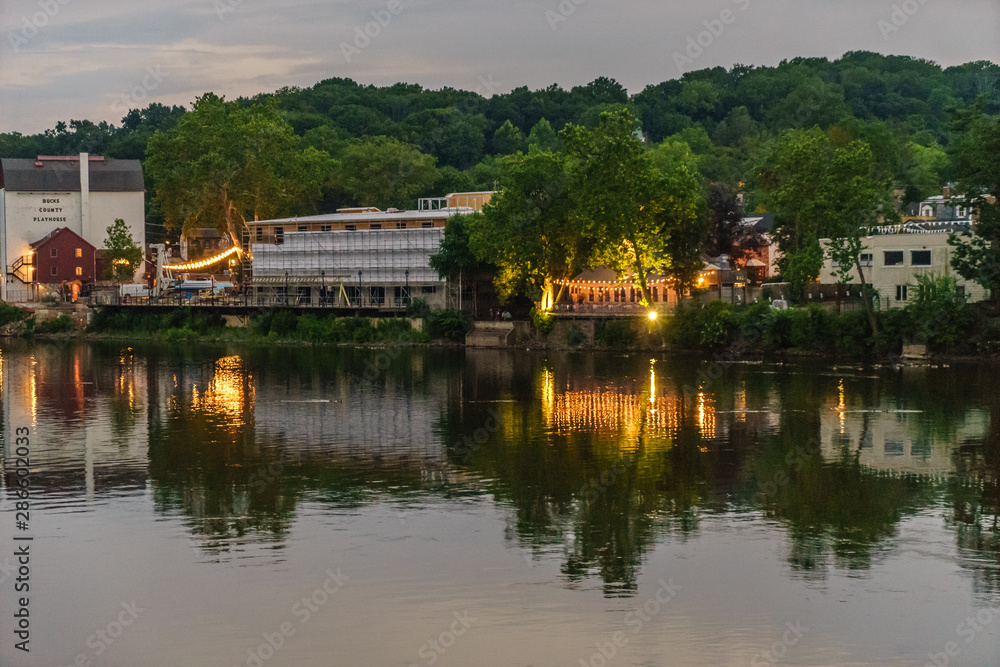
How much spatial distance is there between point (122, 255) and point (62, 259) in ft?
18.7

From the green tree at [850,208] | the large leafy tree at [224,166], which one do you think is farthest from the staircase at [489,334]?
the large leafy tree at [224,166]

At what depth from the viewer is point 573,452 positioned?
130 feet

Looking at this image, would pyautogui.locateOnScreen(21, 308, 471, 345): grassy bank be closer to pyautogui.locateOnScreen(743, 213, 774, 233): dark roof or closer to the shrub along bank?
the shrub along bank

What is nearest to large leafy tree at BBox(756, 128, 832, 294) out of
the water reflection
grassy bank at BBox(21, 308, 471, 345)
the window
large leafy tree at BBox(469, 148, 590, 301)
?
the window

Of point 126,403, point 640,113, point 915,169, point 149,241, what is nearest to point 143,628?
point 126,403

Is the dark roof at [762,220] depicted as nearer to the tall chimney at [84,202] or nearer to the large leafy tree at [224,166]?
the large leafy tree at [224,166]

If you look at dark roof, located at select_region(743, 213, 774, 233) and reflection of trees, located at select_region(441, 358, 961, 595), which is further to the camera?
dark roof, located at select_region(743, 213, 774, 233)

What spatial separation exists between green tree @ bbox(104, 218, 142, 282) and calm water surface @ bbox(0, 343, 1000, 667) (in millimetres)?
66347

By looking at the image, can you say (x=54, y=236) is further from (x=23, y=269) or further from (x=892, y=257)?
(x=892, y=257)

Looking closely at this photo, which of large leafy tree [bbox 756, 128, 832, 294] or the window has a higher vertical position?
large leafy tree [bbox 756, 128, 832, 294]

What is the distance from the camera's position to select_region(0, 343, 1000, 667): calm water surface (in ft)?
72.6

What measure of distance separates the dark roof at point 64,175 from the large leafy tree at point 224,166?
248 cm

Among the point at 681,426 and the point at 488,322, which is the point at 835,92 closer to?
the point at 488,322

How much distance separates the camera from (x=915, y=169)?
116875 mm
